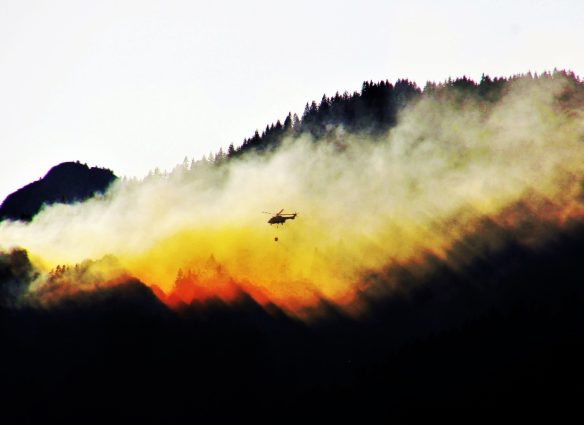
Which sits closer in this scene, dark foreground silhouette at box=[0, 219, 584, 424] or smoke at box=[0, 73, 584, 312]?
dark foreground silhouette at box=[0, 219, 584, 424]

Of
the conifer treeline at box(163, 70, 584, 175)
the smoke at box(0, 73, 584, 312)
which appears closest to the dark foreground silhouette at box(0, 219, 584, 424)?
the smoke at box(0, 73, 584, 312)

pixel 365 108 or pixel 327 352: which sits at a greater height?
pixel 365 108

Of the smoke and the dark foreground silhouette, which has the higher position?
the smoke

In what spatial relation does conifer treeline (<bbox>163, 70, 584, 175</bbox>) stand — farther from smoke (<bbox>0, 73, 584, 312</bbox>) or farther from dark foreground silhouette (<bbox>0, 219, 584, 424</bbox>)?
dark foreground silhouette (<bbox>0, 219, 584, 424</bbox>)

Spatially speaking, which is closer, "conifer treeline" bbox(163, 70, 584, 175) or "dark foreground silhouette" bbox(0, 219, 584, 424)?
"dark foreground silhouette" bbox(0, 219, 584, 424)

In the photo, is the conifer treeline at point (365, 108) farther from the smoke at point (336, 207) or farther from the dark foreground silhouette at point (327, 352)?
the dark foreground silhouette at point (327, 352)

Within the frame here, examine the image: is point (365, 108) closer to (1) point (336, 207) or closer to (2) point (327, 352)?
(1) point (336, 207)

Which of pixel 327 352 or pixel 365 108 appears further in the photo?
pixel 365 108

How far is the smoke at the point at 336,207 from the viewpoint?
481 feet

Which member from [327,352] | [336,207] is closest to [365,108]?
[336,207]

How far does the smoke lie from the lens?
5768 inches

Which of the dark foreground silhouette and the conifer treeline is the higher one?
the conifer treeline

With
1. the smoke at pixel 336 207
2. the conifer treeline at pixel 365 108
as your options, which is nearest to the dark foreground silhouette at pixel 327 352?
the smoke at pixel 336 207

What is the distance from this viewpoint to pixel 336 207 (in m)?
162
